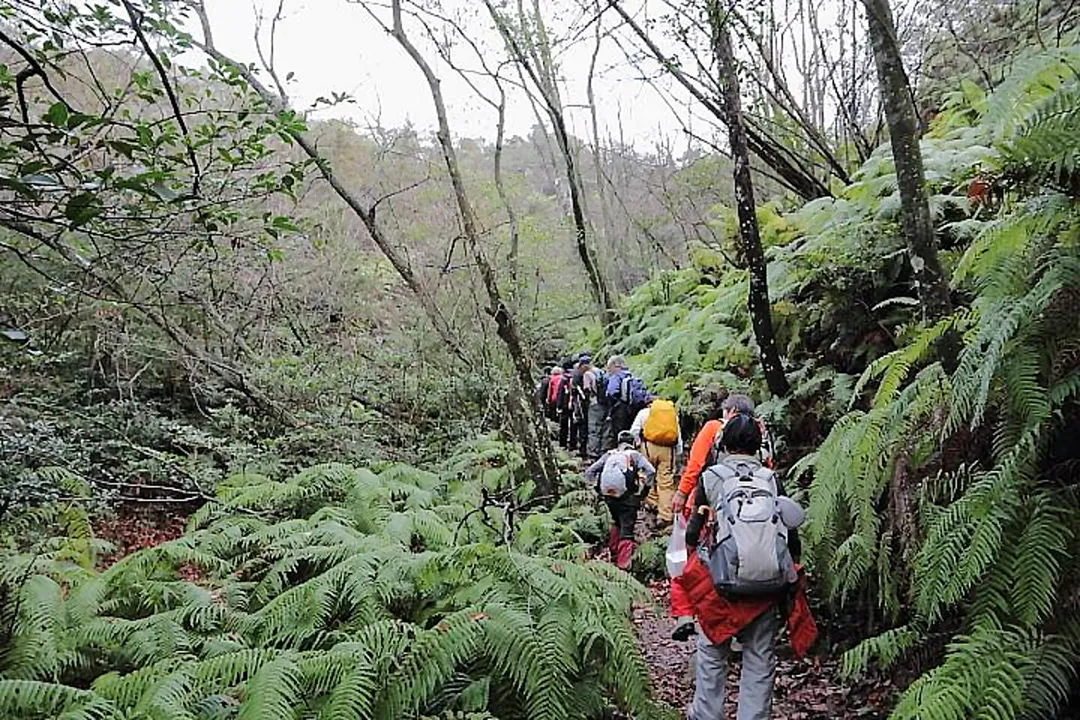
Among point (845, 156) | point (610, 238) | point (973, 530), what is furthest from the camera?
point (610, 238)

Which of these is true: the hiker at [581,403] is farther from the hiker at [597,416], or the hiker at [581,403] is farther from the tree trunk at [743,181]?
the tree trunk at [743,181]

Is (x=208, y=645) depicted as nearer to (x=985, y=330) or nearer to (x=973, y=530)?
(x=973, y=530)

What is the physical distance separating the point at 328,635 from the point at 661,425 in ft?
13.6

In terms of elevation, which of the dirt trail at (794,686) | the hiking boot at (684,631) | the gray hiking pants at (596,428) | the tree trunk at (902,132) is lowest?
the dirt trail at (794,686)

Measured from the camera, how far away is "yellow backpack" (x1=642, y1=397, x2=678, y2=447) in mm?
7609

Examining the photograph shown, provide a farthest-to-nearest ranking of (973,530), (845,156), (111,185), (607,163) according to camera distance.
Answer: (607,163) < (845,156) < (973,530) < (111,185)

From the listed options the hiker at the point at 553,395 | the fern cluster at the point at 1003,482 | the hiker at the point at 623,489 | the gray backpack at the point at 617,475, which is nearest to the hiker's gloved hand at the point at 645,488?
the hiker at the point at 623,489

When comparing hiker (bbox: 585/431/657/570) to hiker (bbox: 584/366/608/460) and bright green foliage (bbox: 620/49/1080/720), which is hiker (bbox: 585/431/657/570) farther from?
hiker (bbox: 584/366/608/460)

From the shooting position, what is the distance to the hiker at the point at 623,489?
6.87 m

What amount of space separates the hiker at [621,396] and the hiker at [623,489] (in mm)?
2694

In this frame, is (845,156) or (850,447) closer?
(850,447)

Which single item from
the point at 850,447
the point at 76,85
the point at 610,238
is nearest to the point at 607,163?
the point at 610,238

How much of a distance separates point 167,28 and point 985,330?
3771 mm

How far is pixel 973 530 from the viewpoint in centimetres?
347
